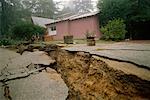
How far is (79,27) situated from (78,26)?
18cm

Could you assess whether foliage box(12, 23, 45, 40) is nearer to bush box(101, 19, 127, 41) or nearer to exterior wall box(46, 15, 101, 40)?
exterior wall box(46, 15, 101, 40)

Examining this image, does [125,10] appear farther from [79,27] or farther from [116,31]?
[79,27]

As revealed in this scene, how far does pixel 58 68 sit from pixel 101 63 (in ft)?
11.5

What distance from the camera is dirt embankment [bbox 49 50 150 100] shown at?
438 cm

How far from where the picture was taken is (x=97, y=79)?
5996 mm

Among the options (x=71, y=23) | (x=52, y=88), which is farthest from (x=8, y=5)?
(x=52, y=88)

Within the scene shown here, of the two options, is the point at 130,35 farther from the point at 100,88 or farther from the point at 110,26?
the point at 100,88

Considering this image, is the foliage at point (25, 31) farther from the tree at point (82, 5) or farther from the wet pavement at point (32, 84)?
the tree at point (82, 5)

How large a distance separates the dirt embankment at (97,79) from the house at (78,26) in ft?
40.6

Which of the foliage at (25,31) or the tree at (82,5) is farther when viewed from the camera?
the tree at (82,5)

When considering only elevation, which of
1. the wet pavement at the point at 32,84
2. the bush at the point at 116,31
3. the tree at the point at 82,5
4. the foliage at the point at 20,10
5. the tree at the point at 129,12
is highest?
the tree at the point at 82,5

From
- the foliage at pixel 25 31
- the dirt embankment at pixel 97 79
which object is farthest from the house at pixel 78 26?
the dirt embankment at pixel 97 79

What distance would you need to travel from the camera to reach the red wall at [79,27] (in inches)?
855

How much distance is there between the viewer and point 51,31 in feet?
92.3
